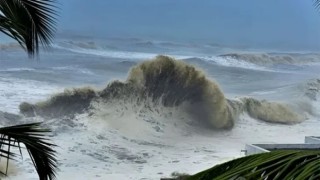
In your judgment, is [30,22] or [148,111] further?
[148,111]

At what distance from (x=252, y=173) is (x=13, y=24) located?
1573 millimetres

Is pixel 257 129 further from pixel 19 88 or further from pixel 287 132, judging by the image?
pixel 19 88

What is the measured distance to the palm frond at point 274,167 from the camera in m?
1.27

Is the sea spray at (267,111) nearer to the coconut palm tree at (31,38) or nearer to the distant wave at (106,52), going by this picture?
the distant wave at (106,52)

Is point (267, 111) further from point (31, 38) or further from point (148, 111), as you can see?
point (31, 38)

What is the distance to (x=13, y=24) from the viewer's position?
2.55 meters

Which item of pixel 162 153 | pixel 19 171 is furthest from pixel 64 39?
pixel 19 171

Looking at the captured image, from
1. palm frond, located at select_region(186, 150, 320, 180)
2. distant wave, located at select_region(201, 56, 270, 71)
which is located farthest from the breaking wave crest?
palm frond, located at select_region(186, 150, 320, 180)

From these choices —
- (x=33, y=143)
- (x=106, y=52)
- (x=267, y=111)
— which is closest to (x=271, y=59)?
(x=106, y=52)

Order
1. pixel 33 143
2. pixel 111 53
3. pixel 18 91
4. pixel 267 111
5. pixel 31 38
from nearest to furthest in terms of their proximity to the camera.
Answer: pixel 33 143
pixel 31 38
pixel 18 91
pixel 267 111
pixel 111 53

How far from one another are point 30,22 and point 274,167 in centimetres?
175

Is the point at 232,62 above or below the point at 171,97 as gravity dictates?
above

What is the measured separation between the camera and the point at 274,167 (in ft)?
4.33

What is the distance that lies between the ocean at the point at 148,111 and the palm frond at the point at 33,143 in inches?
572
